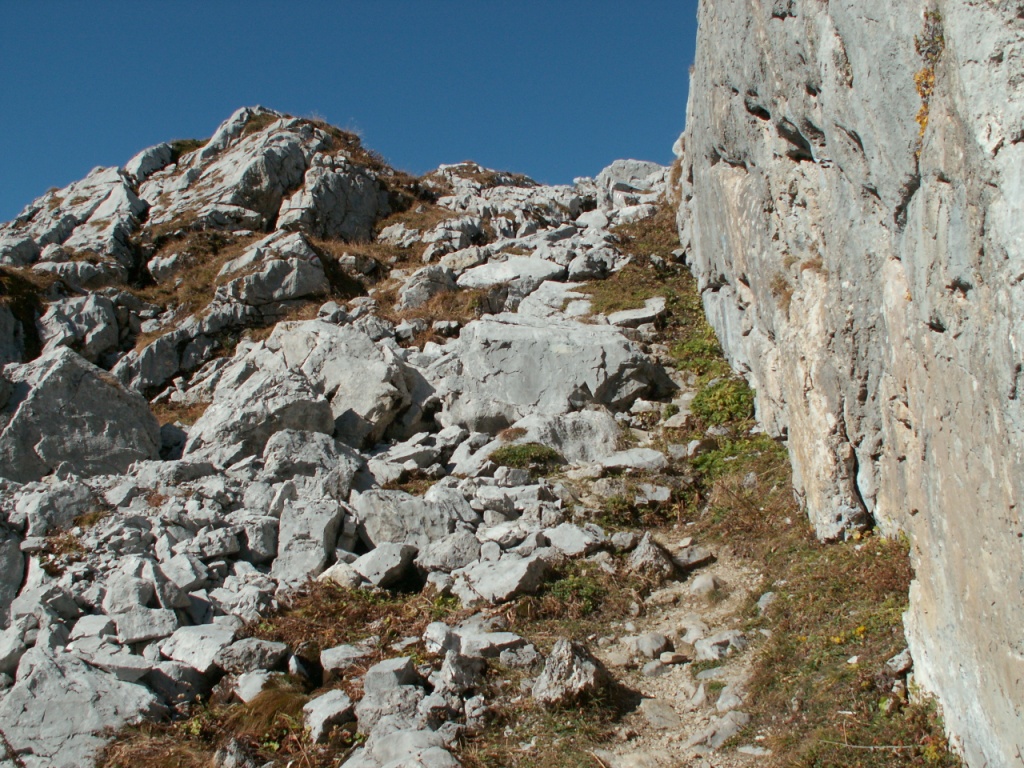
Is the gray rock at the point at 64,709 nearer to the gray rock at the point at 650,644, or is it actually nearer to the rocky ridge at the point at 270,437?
the rocky ridge at the point at 270,437

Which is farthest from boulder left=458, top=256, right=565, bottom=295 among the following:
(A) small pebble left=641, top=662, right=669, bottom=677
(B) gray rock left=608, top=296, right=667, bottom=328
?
(A) small pebble left=641, top=662, right=669, bottom=677

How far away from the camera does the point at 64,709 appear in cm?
724

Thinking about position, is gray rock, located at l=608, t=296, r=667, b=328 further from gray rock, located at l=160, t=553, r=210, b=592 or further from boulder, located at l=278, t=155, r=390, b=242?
boulder, located at l=278, t=155, r=390, b=242

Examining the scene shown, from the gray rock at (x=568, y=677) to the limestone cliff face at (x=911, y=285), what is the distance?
8.99 ft

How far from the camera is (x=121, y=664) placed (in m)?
7.80

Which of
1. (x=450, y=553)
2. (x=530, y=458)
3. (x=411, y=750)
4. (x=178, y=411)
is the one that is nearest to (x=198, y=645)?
(x=411, y=750)

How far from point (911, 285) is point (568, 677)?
4473 mm

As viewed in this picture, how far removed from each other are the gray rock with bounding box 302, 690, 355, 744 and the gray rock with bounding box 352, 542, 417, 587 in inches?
94.7

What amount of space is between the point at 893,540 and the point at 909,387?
2.53 metres

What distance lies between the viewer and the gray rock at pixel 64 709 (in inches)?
276

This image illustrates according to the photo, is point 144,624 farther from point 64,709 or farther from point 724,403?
point 724,403

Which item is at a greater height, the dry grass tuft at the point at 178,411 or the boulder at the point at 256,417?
the dry grass tuft at the point at 178,411

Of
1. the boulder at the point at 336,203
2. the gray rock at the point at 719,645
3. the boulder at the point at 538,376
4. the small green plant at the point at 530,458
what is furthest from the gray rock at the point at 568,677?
the boulder at the point at 336,203

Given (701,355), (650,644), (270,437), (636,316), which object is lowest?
(650,644)
